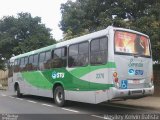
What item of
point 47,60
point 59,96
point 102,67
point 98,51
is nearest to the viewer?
point 102,67

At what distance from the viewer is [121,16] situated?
20438 mm

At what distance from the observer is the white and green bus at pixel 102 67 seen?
1191 cm

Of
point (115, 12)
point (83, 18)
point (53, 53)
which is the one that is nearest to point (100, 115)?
point (53, 53)

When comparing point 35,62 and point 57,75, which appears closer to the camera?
point 57,75

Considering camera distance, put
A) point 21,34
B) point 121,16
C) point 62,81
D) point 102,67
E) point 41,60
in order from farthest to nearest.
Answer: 1. point 21,34
2. point 121,16
3. point 41,60
4. point 62,81
5. point 102,67

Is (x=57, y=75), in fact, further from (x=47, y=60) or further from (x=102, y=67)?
(x=102, y=67)

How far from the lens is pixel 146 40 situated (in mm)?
13453

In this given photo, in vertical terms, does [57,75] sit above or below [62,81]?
above

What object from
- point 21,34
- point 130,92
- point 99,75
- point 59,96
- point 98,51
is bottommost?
point 59,96

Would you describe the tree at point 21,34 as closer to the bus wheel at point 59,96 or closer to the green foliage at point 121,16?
the green foliage at point 121,16

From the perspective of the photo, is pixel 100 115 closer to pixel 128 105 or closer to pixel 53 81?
pixel 128 105

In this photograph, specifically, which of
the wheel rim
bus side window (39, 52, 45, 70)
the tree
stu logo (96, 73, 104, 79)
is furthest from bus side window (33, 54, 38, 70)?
the tree

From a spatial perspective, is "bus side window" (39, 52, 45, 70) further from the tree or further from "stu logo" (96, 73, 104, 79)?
the tree

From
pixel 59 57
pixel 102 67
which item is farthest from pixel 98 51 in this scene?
pixel 59 57
